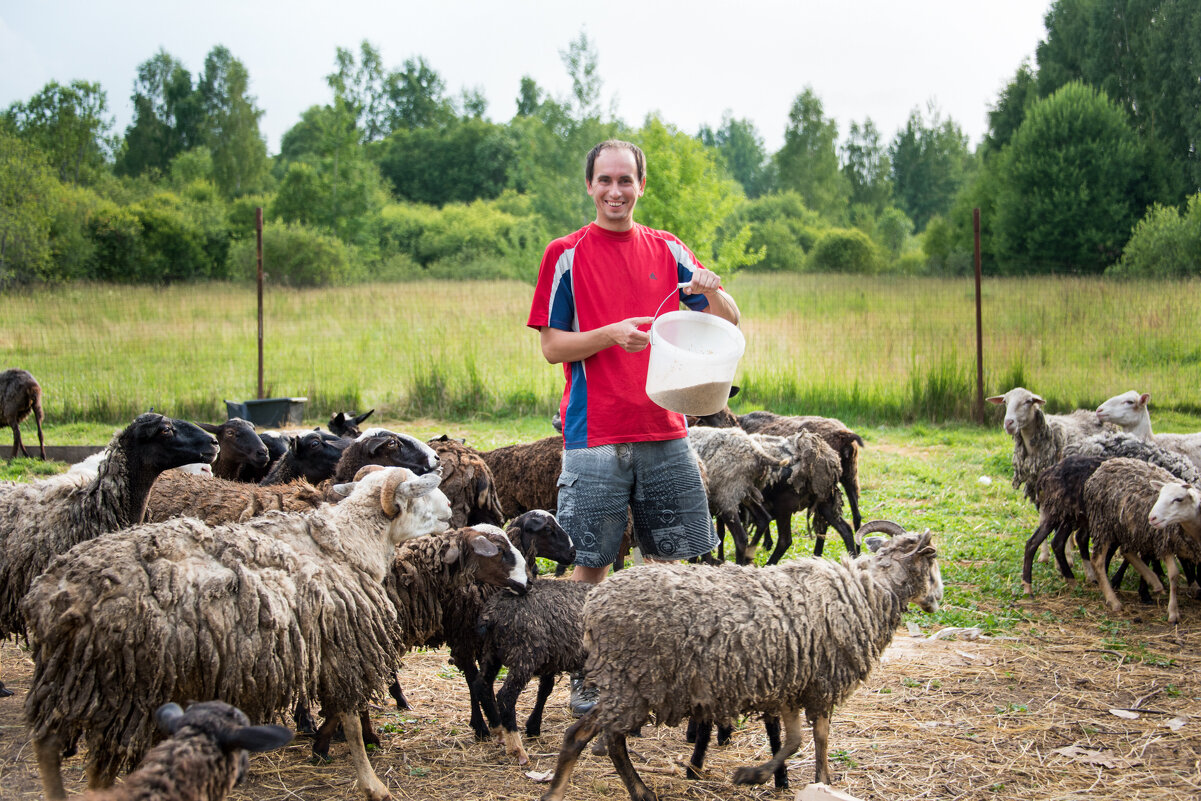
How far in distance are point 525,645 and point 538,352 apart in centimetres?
1237

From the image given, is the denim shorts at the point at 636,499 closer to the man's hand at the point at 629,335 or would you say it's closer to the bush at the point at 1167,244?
the man's hand at the point at 629,335

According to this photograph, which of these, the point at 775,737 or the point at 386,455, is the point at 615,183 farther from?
the point at 386,455

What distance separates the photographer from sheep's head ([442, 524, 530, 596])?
4535mm

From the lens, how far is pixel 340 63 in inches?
2402

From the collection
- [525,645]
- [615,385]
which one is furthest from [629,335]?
[525,645]

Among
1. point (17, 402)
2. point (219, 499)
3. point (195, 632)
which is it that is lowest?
point (195, 632)

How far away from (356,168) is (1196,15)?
32185mm

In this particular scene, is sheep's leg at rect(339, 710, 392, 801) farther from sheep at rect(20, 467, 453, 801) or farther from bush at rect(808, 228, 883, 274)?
bush at rect(808, 228, 883, 274)

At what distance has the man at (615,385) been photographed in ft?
13.8

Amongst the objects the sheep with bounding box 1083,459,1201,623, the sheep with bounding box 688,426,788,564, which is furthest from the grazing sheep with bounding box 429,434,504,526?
the sheep with bounding box 1083,459,1201,623

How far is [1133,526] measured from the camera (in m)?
6.31

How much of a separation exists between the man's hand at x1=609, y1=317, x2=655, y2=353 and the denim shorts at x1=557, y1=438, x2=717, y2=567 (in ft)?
1.75

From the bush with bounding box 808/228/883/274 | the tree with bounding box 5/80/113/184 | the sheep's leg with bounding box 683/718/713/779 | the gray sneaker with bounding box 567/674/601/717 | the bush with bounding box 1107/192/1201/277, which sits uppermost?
the tree with bounding box 5/80/113/184

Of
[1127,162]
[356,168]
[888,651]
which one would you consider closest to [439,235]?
[356,168]
